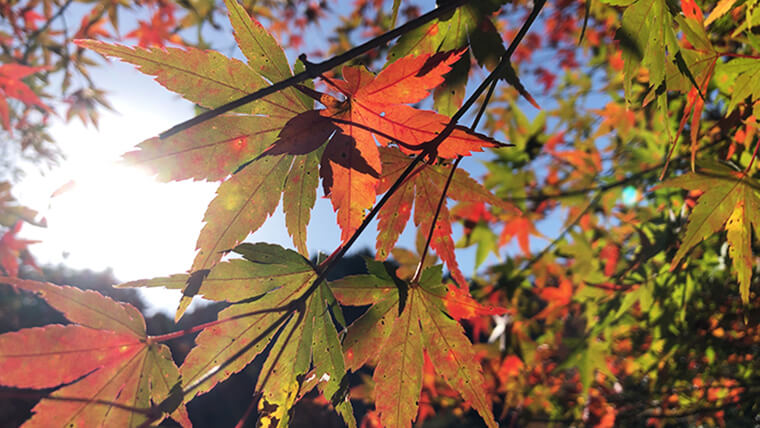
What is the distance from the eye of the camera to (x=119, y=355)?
46 cm

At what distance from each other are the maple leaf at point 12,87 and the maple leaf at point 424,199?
172cm

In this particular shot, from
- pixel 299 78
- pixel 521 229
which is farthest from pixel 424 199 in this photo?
pixel 521 229

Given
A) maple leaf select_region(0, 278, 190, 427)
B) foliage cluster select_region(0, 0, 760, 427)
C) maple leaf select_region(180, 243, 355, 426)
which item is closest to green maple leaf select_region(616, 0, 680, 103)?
foliage cluster select_region(0, 0, 760, 427)

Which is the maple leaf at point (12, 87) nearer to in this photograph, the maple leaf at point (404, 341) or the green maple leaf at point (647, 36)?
the maple leaf at point (404, 341)

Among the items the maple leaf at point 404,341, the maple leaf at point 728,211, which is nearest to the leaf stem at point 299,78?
the maple leaf at point 404,341

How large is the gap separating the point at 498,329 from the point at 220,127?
1.73 meters

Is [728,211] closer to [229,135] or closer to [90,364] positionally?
[229,135]

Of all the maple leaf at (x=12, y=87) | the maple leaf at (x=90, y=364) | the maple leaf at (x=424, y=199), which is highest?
the maple leaf at (x=12, y=87)

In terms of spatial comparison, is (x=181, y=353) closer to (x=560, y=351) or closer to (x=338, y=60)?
(x=560, y=351)

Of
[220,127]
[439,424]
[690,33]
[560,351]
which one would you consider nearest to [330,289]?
[220,127]

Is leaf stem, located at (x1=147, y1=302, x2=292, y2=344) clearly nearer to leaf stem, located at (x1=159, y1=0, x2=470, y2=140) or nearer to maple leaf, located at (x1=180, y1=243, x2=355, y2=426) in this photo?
maple leaf, located at (x1=180, y1=243, x2=355, y2=426)

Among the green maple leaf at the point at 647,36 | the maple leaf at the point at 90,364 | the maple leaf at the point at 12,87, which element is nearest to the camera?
the maple leaf at the point at 90,364

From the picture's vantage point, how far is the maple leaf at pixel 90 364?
1.32 ft

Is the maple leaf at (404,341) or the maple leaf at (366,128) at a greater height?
the maple leaf at (366,128)
